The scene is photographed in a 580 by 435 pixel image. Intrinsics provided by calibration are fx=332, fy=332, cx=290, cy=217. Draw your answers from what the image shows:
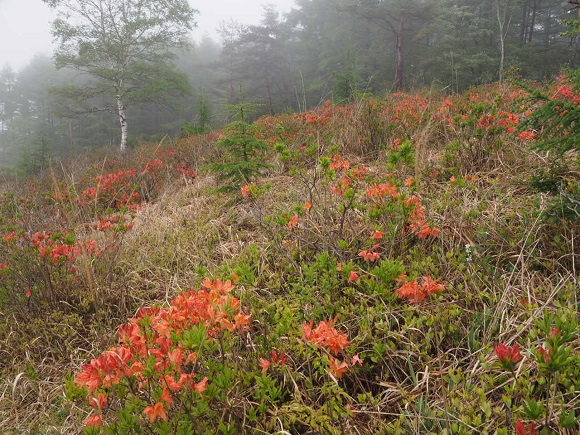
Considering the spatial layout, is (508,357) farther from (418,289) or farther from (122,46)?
(122,46)

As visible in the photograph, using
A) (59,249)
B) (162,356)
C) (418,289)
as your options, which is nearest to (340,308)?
(418,289)

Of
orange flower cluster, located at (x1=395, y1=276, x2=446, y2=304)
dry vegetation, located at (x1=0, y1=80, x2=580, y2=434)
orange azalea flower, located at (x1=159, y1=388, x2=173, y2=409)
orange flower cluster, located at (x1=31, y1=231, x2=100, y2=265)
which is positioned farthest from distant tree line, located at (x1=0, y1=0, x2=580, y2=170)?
orange azalea flower, located at (x1=159, y1=388, x2=173, y2=409)

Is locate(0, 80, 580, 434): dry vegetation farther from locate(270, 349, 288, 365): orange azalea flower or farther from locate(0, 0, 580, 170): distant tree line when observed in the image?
locate(0, 0, 580, 170): distant tree line

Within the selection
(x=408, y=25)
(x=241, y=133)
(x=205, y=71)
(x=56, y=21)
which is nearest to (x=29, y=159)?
(x=56, y=21)

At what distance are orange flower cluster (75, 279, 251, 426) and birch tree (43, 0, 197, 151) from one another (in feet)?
49.6

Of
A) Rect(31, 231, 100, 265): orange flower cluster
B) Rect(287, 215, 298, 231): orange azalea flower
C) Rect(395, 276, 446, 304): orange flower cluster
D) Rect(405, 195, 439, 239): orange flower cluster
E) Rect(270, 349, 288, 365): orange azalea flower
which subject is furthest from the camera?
Rect(31, 231, 100, 265): orange flower cluster

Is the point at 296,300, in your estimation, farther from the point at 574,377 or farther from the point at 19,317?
the point at 19,317

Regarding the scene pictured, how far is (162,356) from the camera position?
1308 millimetres

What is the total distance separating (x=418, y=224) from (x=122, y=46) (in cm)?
1748

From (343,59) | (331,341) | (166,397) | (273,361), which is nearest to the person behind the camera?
(166,397)

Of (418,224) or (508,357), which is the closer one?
(508,357)

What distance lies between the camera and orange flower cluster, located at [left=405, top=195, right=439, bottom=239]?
2256 millimetres

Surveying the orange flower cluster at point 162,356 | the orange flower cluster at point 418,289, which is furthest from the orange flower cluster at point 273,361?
the orange flower cluster at point 418,289

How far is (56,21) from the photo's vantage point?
1478cm
